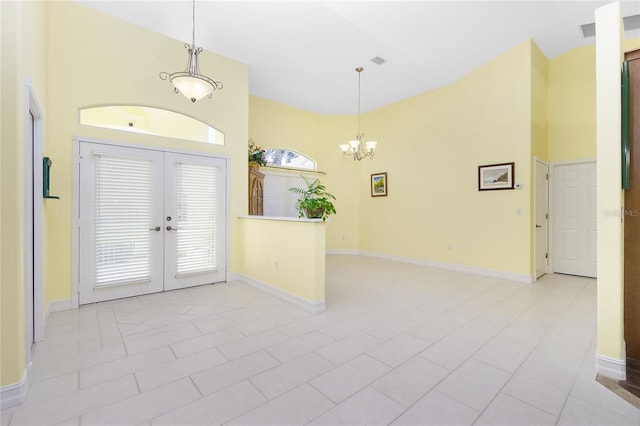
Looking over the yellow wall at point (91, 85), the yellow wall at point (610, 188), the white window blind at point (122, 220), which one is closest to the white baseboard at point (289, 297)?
the white window blind at point (122, 220)

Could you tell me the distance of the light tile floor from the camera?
165 cm

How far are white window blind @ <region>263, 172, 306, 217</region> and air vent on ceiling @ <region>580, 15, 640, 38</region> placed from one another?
5.69 meters

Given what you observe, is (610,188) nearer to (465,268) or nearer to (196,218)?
(465,268)

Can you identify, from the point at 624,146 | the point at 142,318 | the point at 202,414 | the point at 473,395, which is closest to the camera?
the point at 202,414

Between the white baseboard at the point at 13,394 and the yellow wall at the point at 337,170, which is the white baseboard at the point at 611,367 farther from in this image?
the yellow wall at the point at 337,170

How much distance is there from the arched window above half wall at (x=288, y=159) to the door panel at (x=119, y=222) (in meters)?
3.05

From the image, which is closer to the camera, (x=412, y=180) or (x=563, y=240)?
(x=563, y=240)

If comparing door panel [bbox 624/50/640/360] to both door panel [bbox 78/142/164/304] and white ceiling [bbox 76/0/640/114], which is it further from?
door panel [bbox 78/142/164/304]

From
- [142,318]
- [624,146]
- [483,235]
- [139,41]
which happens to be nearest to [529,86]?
[483,235]

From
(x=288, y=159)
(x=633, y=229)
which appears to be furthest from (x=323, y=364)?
(x=288, y=159)

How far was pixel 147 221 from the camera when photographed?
388cm

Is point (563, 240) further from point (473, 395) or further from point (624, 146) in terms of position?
point (473, 395)

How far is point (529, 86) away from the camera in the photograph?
4.54m

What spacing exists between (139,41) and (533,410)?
5494 mm
